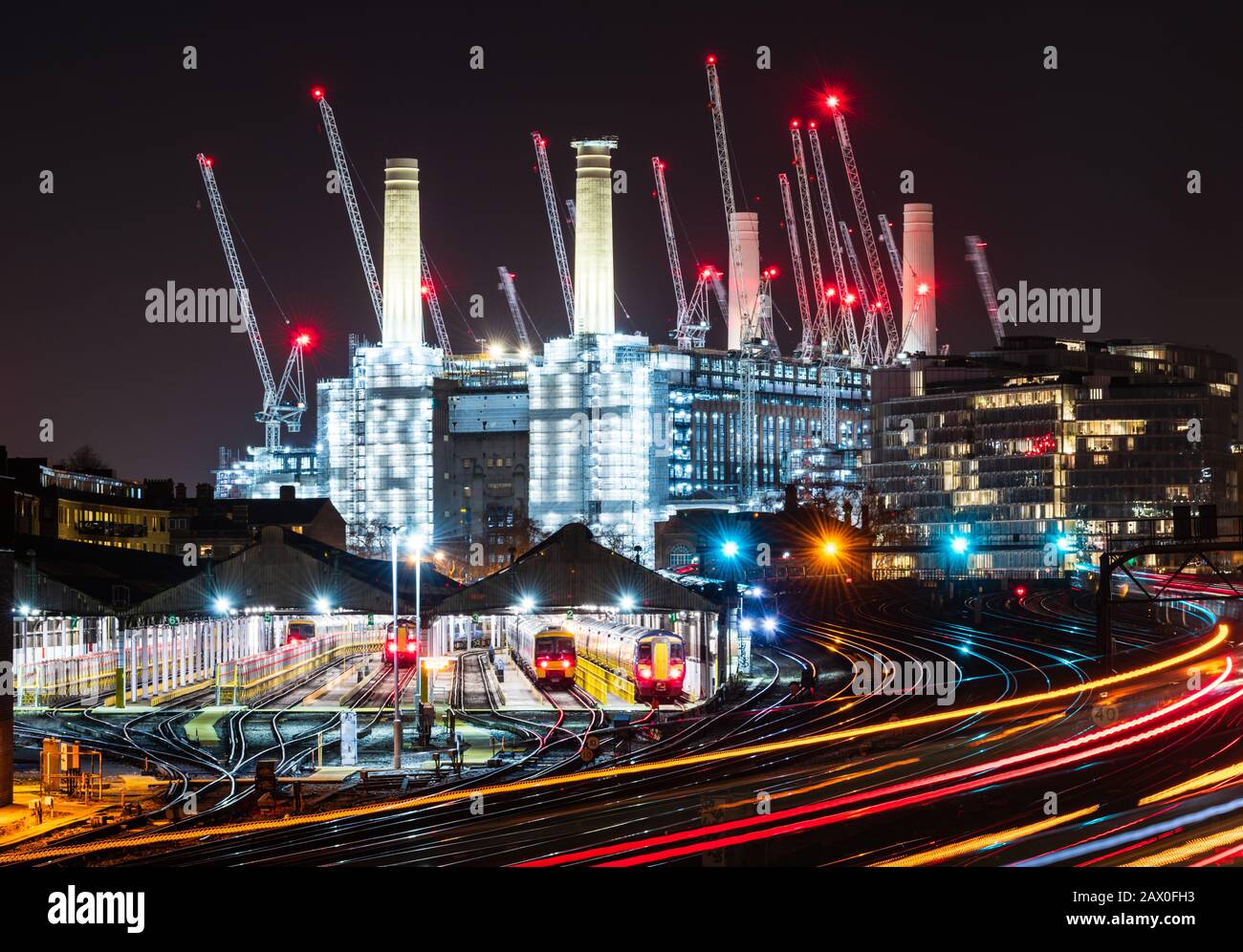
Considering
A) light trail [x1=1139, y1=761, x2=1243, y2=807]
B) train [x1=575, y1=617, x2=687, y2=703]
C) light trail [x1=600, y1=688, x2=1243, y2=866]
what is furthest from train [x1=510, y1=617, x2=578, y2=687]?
light trail [x1=1139, y1=761, x2=1243, y2=807]

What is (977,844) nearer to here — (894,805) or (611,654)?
(894,805)

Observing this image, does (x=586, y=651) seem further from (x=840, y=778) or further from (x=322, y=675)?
(x=840, y=778)

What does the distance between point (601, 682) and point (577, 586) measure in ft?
29.0

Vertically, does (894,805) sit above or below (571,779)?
above

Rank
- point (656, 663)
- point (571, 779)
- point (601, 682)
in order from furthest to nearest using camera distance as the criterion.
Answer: point (601, 682)
point (656, 663)
point (571, 779)

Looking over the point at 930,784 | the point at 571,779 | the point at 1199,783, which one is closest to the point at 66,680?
the point at 571,779

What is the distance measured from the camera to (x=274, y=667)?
251ft

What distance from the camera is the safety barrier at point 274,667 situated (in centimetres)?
6675

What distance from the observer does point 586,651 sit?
269 ft

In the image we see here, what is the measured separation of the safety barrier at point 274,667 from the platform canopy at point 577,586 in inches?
394

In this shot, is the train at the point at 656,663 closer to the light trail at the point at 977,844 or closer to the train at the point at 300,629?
the light trail at the point at 977,844

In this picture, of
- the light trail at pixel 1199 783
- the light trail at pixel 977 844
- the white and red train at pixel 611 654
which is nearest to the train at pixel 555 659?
the white and red train at pixel 611 654

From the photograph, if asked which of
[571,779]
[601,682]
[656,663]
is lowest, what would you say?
[601,682]
